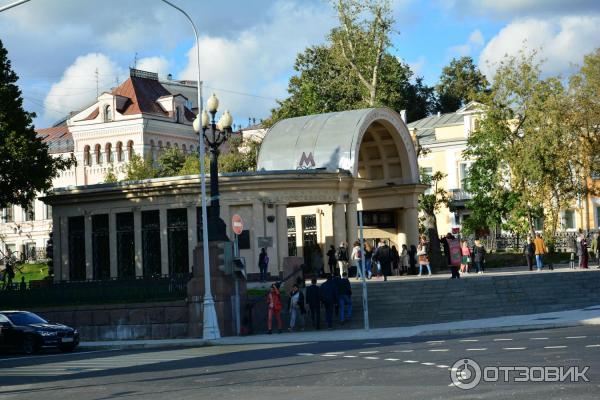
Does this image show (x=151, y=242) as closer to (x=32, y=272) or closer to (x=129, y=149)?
(x=32, y=272)

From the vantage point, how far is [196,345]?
102 feet

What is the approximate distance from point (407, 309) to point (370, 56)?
111ft

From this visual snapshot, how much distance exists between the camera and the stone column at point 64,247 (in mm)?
46812

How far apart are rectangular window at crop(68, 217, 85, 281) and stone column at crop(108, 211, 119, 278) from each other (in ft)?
5.29

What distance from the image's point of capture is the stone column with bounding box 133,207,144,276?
44844mm

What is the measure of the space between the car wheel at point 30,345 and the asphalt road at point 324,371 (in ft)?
12.1

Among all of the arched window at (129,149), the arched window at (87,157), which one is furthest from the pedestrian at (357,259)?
the arched window at (87,157)

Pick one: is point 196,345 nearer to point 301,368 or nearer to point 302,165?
point 301,368

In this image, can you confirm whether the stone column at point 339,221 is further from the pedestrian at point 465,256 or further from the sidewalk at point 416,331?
the sidewalk at point 416,331

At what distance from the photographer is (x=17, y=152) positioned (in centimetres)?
4316

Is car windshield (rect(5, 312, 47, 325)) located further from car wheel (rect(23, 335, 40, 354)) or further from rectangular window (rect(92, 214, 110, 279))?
rectangular window (rect(92, 214, 110, 279))

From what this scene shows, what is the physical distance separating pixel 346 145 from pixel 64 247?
13.2 m

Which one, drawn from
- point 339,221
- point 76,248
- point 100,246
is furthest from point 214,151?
point 76,248

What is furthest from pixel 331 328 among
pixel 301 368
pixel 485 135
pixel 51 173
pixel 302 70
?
pixel 302 70
